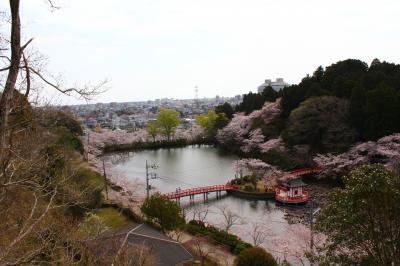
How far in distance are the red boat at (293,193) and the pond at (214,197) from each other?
0.46 meters

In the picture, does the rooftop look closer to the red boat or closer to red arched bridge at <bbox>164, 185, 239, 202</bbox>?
the red boat

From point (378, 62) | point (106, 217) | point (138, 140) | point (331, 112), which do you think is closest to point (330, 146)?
point (331, 112)

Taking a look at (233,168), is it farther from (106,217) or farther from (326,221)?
(326,221)

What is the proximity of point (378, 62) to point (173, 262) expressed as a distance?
2879cm

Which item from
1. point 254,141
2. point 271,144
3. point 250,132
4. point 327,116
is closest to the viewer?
point 327,116

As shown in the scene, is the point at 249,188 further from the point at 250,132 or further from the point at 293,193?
the point at 250,132

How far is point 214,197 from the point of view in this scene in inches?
869

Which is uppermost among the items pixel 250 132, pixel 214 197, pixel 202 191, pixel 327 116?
pixel 327 116

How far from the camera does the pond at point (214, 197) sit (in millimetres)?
14688

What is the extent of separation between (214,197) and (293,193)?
4722mm

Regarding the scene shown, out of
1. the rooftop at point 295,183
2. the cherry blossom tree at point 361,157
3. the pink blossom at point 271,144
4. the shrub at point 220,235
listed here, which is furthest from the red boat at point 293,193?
the pink blossom at point 271,144

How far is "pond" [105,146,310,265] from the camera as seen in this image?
14.7 metres

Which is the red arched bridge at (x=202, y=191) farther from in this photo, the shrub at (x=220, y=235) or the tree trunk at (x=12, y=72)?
the tree trunk at (x=12, y=72)

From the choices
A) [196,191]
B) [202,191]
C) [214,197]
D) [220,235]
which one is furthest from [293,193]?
[220,235]
